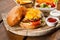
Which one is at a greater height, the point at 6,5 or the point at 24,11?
the point at 24,11

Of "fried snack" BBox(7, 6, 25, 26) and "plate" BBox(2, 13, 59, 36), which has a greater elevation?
"fried snack" BBox(7, 6, 25, 26)

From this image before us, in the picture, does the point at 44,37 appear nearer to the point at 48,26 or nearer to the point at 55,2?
the point at 48,26

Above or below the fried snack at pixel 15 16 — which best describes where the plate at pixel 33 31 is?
below

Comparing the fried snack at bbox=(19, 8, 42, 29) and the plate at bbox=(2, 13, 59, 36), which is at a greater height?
the fried snack at bbox=(19, 8, 42, 29)

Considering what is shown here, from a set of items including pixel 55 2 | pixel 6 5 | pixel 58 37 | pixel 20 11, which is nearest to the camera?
pixel 58 37

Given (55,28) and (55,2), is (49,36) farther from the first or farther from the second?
(55,2)

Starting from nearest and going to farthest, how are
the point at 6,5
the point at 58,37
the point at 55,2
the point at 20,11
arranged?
the point at 58,37
the point at 20,11
the point at 55,2
the point at 6,5

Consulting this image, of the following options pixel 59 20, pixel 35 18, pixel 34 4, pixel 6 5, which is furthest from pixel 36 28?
pixel 6 5

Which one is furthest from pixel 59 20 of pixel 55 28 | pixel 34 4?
pixel 34 4

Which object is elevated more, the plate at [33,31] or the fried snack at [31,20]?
the fried snack at [31,20]

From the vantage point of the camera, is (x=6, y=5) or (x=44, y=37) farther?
(x=6, y=5)
